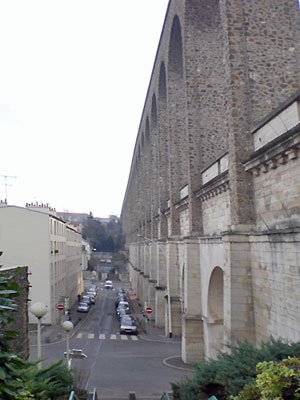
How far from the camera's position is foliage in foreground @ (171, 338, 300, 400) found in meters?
5.46

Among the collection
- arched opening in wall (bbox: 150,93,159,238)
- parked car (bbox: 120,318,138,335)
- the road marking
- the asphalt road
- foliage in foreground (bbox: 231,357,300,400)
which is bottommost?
the road marking

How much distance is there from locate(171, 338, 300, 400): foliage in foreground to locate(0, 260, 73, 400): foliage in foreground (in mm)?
2558

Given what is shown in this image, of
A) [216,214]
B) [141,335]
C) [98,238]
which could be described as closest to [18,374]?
[216,214]

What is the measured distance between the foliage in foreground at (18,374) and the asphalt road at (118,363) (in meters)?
1.28

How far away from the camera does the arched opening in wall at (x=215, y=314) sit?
47.0 ft

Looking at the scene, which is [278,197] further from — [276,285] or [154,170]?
[154,170]

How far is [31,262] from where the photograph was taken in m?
31.1

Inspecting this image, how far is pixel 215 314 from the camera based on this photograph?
1489cm

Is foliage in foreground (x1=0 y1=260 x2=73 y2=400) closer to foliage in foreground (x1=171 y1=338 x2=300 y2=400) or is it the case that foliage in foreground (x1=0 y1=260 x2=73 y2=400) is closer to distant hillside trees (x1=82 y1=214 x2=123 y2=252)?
A: foliage in foreground (x1=171 y1=338 x2=300 y2=400)

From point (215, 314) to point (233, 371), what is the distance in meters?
9.37

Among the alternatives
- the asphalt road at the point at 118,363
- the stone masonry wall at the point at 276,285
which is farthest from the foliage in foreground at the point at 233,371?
the asphalt road at the point at 118,363

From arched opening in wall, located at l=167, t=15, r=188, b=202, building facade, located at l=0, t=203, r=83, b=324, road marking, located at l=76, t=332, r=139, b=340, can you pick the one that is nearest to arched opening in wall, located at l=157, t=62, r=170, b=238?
arched opening in wall, located at l=167, t=15, r=188, b=202

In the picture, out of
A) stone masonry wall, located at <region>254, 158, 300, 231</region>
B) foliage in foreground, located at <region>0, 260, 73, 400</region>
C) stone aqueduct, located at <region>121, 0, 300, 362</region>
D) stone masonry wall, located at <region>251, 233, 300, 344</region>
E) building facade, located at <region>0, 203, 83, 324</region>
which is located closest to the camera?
foliage in foreground, located at <region>0, 260, 73, 400</region>

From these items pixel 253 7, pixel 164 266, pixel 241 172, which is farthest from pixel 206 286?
pixel 164 266
